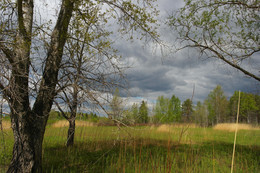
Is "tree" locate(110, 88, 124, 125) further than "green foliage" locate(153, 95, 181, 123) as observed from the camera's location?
Yes

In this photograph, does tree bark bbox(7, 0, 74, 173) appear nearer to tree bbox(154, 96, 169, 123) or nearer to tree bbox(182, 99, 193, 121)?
tree bbox(154, 96, 169, 123)

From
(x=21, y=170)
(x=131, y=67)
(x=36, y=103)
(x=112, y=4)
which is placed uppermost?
(x=112, y=4)

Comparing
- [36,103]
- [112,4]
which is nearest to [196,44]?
[112,4]

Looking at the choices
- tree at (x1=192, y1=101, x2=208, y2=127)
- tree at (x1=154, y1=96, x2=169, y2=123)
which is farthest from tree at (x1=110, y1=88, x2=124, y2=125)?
tree at (x1=192, y1=101, x2=208, y2=127)

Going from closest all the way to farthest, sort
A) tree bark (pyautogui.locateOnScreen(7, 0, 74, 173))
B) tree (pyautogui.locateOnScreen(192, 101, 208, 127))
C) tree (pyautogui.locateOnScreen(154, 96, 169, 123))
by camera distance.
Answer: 1. tree (pyautogui.locateOnScreen(154, 96, 169, 123))
2. tree bark (pyautogui.locateOnScreen(7, 0, 74, 173))
3. tree (pyautogui.locateOnScreen(192, 101, 208, 127))

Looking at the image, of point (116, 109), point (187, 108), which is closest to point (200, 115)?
point (116, 109)

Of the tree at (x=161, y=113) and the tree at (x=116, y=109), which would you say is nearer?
the tree at (x=161, y=113)

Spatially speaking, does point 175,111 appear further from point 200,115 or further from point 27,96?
point 200,115

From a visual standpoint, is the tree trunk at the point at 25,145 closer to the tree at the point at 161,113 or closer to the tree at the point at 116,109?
the tree at the point at 116,109

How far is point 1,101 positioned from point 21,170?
5.37 feet

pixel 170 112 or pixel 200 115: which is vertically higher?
pixel 170 112

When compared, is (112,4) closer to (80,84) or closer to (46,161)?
(80,84)

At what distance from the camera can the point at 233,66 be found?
5.63 m

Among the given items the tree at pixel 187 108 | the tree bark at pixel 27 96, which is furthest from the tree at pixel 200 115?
the tree bark at pixel 27 96
